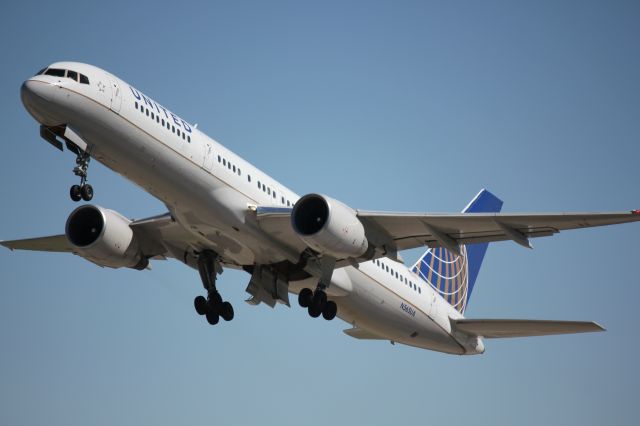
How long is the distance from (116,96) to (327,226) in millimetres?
6769

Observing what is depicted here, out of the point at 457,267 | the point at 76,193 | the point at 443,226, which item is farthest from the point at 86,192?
the point at 457,267

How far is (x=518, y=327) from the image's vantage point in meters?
32.3

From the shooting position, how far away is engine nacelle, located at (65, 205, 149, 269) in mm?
29641

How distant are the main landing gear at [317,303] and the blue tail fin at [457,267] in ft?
19.9

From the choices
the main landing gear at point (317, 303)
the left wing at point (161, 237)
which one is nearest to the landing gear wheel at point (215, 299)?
the left wing at point (161, 237)

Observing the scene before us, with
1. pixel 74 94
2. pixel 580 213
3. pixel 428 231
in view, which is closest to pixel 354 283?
pixel 428 231

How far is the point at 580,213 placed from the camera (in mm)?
25266

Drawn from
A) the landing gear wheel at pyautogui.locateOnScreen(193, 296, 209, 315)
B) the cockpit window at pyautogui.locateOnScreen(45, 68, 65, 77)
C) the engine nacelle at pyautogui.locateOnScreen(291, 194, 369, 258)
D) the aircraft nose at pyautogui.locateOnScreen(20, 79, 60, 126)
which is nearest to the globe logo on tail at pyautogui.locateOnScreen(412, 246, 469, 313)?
the landing gear wheel at pyautogui.locateOnScreen(193, 296, 209, 315)

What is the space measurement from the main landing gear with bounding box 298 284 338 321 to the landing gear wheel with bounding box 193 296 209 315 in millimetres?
3532

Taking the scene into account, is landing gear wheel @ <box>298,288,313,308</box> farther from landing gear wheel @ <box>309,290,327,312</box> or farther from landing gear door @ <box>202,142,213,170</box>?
Answer: landing gear door @ <box>202,142,213,170</box>

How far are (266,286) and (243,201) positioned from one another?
4388 mm

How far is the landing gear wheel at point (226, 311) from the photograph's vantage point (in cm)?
3116

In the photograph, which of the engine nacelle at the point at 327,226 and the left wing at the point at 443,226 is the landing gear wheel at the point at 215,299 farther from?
the engine nacelle at the point at 327,226

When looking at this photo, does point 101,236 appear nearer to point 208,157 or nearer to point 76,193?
point 76,193
